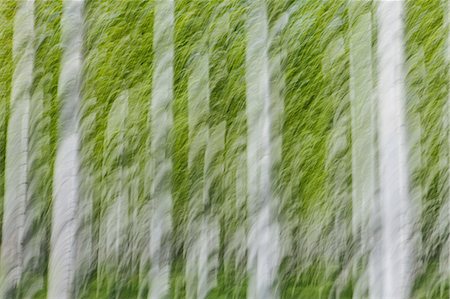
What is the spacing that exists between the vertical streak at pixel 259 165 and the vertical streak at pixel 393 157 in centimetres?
26

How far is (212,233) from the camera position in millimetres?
1653

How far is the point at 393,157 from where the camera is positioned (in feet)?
5.15

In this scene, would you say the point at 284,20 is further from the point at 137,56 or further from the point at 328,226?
the point at 328,226

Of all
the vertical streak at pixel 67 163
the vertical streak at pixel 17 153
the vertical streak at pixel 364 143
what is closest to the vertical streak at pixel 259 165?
the vertical streak at pixel 364 143

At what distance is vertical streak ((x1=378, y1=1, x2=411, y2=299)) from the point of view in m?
1.54

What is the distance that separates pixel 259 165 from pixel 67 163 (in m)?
0.50

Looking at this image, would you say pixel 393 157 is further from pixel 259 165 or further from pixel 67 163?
pixel 67 163

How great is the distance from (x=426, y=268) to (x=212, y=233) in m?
0.49

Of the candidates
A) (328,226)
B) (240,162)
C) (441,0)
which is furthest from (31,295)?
(441,0)

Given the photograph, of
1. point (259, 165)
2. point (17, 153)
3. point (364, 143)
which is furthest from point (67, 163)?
point (364, 143)

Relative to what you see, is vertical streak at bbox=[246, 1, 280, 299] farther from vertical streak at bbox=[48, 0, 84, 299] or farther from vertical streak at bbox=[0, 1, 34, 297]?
vertical streak at bbox=[0, 1, 34, 297]

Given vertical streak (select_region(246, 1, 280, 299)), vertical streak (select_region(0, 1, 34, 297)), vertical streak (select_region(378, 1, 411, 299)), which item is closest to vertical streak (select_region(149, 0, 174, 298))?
vertical streak (select_region(246, 1, 280, 299))

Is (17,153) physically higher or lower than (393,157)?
higher

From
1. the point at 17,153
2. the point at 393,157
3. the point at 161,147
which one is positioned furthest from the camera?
the point at 17,153
